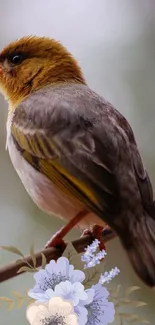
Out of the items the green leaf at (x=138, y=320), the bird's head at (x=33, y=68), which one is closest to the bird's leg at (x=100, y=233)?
the green leaf at (x=138, y=320)

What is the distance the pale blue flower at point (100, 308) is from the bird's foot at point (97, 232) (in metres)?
0.08

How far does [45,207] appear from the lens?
0.90 m

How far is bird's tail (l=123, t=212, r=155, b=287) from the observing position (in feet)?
2.51

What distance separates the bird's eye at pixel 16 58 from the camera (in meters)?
1.05

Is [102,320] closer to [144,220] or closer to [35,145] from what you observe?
[144,220]

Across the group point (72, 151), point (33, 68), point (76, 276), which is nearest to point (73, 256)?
point (76, 276)

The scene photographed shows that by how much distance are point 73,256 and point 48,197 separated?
0.31ft

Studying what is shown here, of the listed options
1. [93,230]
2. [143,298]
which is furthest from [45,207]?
[143,298]

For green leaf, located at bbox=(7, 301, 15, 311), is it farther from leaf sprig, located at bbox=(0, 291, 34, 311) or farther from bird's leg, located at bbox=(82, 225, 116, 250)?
bird's leg, located at bbox=(82, 225, 116, 250)

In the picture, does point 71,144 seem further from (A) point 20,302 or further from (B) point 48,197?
(A) point 20,302

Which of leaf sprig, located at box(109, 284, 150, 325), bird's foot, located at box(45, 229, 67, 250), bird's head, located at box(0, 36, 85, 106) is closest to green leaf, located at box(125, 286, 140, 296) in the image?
leaf sprig, located at box(109, 284, 150, 325)

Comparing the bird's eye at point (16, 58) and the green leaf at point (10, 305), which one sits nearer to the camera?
the green leaf at point (10, 305)

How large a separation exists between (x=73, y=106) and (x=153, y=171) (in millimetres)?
192

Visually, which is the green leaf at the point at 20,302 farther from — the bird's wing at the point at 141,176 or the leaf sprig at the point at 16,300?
the bird's wing at the point at 141,176
